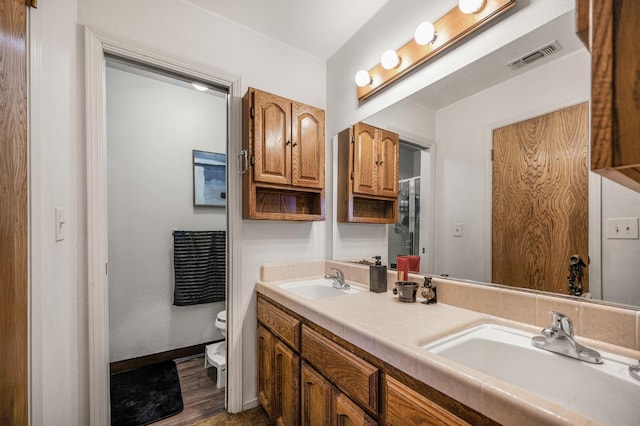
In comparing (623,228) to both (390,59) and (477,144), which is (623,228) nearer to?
(477,144)

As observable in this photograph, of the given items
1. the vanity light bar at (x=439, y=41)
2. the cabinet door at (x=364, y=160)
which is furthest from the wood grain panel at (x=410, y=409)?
the vanity light bar at (x=439, y=41)

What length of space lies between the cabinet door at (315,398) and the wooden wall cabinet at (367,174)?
2.93ft

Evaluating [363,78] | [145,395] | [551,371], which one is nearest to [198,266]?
[145,395]

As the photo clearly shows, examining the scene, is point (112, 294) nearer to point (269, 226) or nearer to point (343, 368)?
point (269, 226)

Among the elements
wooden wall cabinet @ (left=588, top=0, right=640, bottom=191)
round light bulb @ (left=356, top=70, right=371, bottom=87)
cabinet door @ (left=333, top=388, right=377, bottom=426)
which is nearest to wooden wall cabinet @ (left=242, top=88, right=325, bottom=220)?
round light bulb @ (left=356, top=70, right=371, bottom=87)

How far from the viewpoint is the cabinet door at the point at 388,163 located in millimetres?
1574

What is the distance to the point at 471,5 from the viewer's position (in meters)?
1.14

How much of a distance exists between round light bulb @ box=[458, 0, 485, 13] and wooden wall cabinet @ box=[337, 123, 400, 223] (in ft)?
2.00

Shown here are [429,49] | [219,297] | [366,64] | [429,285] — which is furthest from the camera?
[219,297]

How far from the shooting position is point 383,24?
1644mm

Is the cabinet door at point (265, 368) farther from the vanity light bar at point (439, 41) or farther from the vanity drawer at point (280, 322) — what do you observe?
the vanity light bar at point (439, 41)

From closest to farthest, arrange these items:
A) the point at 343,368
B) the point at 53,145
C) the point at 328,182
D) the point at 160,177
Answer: the point at 343,368 < the point at 53,145 < the point at 328,182 < the point at 160,177

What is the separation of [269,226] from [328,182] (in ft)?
1.80

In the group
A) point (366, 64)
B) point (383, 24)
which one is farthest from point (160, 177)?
point (383, 24)
